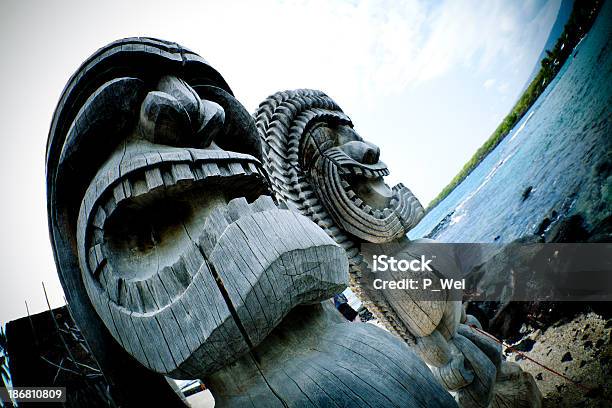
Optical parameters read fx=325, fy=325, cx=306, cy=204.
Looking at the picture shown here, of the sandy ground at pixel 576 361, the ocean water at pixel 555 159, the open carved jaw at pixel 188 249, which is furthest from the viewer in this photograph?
the ocean water at pixel 555 159

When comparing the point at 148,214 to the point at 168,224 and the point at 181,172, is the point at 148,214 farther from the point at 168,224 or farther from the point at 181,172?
the point at 181,172

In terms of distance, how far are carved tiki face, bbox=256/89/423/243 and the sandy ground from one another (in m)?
1.27

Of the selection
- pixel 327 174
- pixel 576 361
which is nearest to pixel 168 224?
pixel 327 174

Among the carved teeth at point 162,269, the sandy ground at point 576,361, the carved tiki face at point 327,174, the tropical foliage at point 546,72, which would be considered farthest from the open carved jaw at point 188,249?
the tropical foliage at point 546,72

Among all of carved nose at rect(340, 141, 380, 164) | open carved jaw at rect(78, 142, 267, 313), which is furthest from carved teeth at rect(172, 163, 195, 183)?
carved nose at rect(340, 141, 380, 164)

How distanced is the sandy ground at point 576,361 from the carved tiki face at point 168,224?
1939 millimetres

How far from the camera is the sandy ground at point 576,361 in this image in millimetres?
1746

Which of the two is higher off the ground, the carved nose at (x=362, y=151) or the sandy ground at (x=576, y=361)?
the carved nose at (x=362, y=151)

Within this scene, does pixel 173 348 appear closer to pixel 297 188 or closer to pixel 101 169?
pixel 101 169

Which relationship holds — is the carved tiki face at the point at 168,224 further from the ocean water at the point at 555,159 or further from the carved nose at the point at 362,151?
the ocean water at the point at 555,159

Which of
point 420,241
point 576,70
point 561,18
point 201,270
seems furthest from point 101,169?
point 561,18

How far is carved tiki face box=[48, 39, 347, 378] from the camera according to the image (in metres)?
0.62

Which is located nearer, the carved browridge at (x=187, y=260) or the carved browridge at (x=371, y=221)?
the carved browridge at (x=187, y=260)

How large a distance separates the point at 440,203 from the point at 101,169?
522cm
